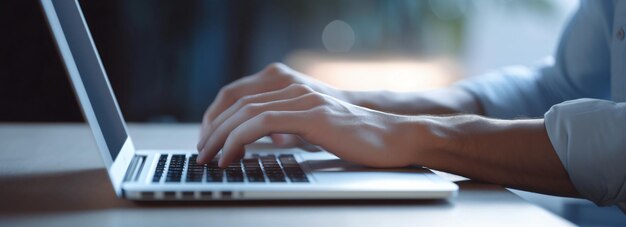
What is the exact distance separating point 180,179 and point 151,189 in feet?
0.19

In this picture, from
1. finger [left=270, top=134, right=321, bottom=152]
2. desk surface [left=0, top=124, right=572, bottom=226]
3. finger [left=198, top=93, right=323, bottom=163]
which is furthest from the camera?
finger [left=270, top=134, right=321, bottom=152]

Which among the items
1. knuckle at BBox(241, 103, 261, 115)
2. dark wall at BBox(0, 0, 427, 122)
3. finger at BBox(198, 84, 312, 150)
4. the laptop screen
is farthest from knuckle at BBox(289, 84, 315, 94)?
dark wall at BBox(0, 0, 427, 122)

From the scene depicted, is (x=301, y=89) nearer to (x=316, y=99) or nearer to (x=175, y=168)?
(x=316, y=99)

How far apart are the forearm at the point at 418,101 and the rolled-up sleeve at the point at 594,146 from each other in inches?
15.1

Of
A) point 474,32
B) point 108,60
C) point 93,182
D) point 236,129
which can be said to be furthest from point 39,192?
point 474,32

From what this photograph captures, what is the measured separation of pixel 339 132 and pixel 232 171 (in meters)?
0.11

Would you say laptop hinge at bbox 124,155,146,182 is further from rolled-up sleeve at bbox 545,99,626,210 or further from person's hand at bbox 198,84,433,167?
rolled-up sleeve at bbox 545,99,626,210

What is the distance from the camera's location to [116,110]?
2.83 feet

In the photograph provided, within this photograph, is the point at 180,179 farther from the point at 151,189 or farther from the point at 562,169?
the point at 562,169

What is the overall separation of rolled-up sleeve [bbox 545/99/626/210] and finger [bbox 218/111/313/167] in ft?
0.82

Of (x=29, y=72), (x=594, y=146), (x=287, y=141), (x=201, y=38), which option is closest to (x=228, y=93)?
(x=287, y=141)

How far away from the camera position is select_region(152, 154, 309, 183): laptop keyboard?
606mm

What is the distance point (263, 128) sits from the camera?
2.20ft

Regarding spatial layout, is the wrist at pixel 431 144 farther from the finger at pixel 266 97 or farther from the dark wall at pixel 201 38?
the dark wall at pixel 201 38
